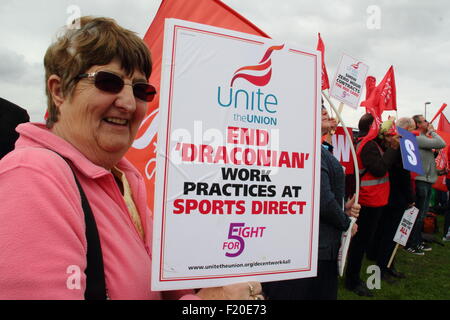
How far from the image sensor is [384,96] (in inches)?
183

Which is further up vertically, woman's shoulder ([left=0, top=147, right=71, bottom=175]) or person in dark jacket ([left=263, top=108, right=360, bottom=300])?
woman's shoulder ([left=0, top=147, right=71, bottom=175])

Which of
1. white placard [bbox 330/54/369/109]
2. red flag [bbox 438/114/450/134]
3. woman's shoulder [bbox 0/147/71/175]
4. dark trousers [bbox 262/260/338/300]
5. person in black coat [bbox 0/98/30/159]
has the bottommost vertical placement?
dark trousers [bbox 262/260/338/300]

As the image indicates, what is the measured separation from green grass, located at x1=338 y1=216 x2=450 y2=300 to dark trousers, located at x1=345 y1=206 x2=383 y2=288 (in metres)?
0.21

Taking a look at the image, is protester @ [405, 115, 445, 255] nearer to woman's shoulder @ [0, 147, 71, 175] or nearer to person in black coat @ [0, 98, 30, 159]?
person in black coat @ [0, 98, 30, 159]

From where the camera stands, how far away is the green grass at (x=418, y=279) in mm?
4395

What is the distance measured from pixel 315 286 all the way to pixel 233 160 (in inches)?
71.1

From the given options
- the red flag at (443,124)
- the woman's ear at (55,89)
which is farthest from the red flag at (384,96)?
the red flag at (443,124)

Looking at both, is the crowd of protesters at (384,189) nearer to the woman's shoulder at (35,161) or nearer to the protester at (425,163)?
the protester at (425,163)

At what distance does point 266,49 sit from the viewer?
1286 millimetres

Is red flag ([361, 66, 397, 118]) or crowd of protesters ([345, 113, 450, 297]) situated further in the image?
red flag ([361, 66, 397, 118])

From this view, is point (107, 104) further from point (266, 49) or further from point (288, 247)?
point (288, 247)

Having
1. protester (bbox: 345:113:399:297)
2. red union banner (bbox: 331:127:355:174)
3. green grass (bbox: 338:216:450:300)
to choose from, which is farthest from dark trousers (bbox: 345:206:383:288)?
red union banner (bbox: 331:127:355:174)

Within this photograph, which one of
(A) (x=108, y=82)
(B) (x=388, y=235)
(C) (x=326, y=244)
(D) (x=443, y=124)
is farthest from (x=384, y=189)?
(D) (x=443, y=124)

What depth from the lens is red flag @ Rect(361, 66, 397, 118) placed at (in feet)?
15.1
